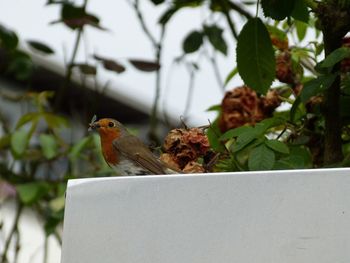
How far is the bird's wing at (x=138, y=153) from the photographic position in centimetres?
A: 137

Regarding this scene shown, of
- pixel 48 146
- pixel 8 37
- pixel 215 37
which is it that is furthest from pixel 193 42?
pixel 48 146

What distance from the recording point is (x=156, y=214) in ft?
3.17

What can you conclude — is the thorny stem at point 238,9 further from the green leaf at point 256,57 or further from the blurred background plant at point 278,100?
the green leaf at point 256,57

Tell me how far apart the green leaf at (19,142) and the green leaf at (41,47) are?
26 cm

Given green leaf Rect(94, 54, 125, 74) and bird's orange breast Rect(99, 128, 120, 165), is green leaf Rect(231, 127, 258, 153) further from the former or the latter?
green leaf Rect(94, 54, 125, 74)

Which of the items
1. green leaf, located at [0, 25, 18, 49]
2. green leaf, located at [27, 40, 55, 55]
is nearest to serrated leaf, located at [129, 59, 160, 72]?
green leaf, located at [0, 25, 18, 49]

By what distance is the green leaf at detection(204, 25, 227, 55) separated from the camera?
93.8 inches

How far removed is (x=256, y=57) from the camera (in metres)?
1.37

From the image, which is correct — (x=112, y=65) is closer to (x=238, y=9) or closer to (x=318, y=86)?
(x=238, y=9)

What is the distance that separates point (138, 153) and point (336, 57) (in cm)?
40

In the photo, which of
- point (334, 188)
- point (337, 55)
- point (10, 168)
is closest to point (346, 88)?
point (337, 55)

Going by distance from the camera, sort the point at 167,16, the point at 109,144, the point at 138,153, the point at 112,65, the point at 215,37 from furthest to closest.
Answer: the point at 215,37, the point at 167,16, the point at 112,65, the point at 109,144, the point at 138,153

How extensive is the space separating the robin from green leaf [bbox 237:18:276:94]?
0.63 feet

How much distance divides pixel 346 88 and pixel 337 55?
0.15 metres
